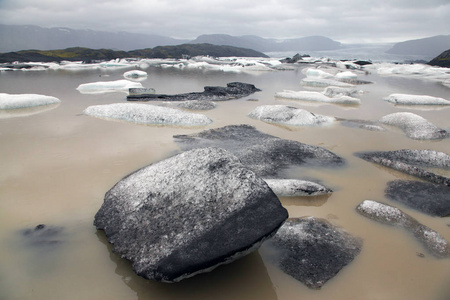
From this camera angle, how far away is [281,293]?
3246 millimetres

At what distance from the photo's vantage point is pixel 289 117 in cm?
1107

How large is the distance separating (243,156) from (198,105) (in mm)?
7049

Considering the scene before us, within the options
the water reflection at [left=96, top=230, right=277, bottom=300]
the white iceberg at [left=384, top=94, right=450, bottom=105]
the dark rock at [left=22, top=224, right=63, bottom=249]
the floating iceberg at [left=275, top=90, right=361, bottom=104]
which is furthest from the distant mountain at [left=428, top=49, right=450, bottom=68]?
the dark rock at [left=22, top=224, right=63, bottom=249]

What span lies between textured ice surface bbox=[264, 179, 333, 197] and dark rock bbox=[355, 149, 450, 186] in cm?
243

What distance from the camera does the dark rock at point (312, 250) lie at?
11.5 ft

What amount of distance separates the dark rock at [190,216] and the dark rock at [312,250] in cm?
59

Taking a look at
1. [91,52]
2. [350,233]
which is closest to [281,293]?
[350,233]

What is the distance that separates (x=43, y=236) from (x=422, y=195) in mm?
6341

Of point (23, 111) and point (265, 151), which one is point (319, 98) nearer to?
point (265, 151)

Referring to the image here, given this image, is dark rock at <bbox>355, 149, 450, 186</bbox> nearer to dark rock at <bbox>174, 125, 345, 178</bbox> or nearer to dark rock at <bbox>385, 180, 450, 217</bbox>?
dark rock at <bbox>385, 180, 450, 217</bbox>

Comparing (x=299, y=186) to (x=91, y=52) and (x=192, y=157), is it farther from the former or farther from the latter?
(x=91, y=52)

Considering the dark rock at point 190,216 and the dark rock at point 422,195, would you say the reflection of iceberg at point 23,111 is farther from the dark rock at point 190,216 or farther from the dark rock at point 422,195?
the dark rock at point 422,195

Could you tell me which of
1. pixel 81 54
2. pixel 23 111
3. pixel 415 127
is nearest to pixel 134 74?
pixel 23 111

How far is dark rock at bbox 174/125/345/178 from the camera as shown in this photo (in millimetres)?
6711
